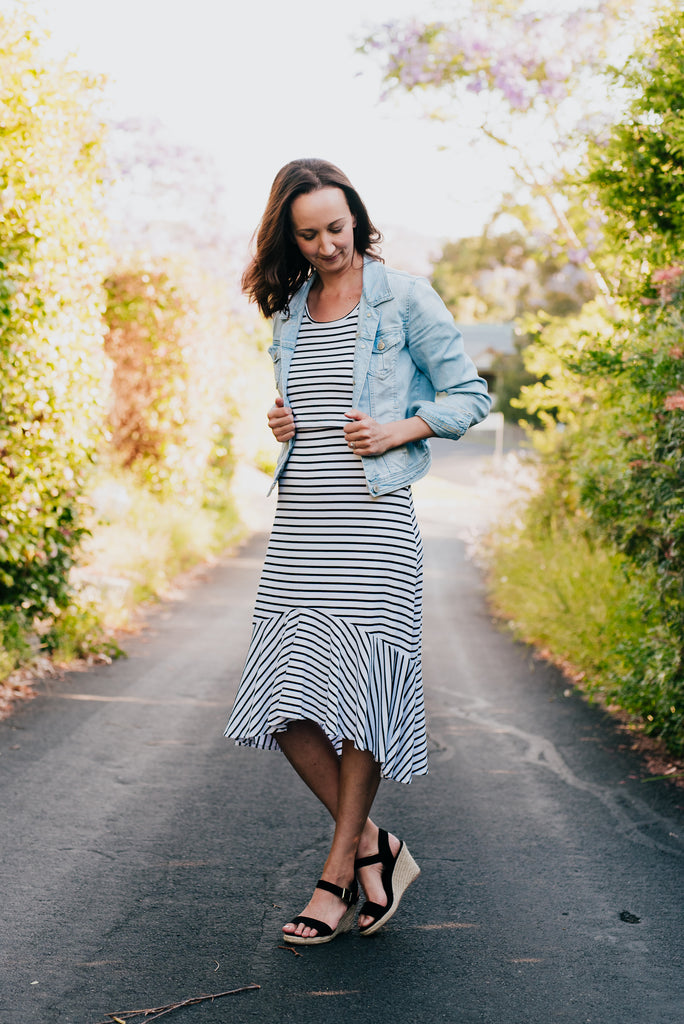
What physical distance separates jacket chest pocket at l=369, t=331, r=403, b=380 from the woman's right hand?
0.29 metres

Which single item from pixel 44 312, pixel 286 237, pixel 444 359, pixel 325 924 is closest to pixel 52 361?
pixel 44 312

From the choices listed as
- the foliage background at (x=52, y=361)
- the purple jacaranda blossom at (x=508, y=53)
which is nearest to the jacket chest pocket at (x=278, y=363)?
the foliage background at (x=52, y=361)

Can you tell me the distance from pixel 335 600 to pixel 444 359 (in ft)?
2.62

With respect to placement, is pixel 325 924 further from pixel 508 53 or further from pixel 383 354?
pixel 508 53

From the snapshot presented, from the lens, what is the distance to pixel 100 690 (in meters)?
6.26

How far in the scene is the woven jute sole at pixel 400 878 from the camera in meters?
3.12

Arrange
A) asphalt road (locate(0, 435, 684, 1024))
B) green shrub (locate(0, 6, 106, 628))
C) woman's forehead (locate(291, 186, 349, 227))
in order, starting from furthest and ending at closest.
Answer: green shrub (locate(0, 6, 106, 628)) → woman's forehead (locate(291, 186, 349, 227)) → asphalt road (locate(0, 435, 684, 1024))

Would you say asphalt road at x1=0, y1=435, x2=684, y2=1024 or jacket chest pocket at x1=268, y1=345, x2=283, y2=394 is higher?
jacket chest pocket at x1=268, y1=345, x2=283, y2=394

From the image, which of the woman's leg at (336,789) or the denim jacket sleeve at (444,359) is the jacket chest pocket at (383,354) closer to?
the denim jacket sleeve at (444,359)

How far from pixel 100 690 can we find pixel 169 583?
4681 mm

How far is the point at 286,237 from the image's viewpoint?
3328 millimetres

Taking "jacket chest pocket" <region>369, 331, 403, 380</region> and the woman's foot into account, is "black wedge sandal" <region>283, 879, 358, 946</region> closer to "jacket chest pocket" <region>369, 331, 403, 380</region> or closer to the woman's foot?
the woman's foot

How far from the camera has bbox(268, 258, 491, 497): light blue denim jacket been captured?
3.11 metres

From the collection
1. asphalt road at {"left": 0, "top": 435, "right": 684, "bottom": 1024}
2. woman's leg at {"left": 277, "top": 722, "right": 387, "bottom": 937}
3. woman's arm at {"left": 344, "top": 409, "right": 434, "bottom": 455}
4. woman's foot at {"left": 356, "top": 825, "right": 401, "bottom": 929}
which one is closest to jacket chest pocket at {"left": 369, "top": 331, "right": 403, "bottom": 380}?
woman's arm at {"left": 344, "top": 409, "right": 434, "bottom": 455}
